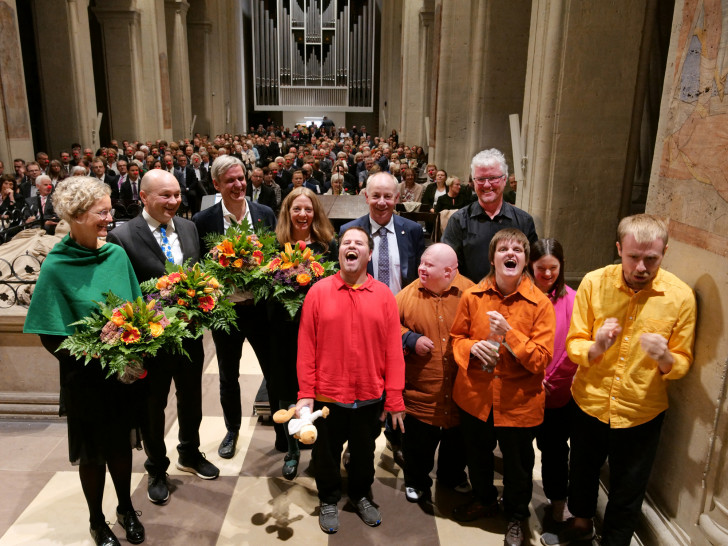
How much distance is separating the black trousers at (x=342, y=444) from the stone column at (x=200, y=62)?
2557cm

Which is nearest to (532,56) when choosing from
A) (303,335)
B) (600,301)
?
(600,301)

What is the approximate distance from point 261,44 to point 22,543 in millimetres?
35971

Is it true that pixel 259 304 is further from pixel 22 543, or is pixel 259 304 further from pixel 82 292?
pixel 22 543

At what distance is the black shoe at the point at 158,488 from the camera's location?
12.1ft

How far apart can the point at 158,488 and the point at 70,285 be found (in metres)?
1.52

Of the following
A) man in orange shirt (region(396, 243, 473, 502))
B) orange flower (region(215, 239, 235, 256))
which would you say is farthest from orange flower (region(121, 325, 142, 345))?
man in orange shirt (region(396, 243, 473, 502))

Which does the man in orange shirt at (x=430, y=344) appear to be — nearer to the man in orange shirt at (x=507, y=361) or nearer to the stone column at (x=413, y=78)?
the man in orange shirt at (x=507, y=361)

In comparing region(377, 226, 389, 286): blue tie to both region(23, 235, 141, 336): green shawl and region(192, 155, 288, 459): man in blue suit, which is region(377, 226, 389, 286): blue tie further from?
region(23, 235, 141, 336): green shawl


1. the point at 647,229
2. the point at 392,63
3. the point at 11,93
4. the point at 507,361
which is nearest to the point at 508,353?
the point at 507,361

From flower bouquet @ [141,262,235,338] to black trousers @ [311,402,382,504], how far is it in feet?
2.54

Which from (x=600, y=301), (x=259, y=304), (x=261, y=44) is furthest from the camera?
(x=261, y=44)

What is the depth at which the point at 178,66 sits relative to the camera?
22.4 m

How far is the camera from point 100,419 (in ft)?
10.1

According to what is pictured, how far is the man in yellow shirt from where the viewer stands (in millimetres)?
2713
